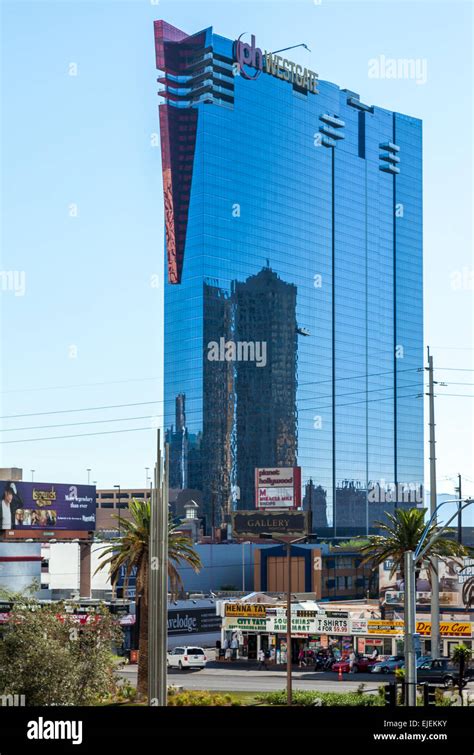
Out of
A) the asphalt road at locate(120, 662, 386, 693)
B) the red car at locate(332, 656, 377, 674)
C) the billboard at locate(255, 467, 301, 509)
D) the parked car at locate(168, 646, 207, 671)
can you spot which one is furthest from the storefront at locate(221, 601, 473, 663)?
the billboard at locate(255, 467, 301, 509)

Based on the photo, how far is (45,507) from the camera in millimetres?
108062

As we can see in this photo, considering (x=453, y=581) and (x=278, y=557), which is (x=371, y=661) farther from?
(x=278, y=557)

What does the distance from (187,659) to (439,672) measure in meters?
18.3

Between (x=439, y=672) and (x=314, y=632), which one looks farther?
(x=314, y=632)

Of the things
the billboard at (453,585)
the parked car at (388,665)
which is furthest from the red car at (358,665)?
the billboard at (453,585)

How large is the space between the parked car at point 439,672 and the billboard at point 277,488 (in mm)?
71654

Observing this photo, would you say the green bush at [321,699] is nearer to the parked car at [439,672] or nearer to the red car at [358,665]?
the parked car at [439,672]

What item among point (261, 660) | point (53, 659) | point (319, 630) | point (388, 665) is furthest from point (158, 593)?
point (261, 660)

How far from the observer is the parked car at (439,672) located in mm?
64875

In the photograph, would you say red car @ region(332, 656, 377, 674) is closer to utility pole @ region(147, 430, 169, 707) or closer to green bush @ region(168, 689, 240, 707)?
green bush @ region(168, 689, 240, 707)

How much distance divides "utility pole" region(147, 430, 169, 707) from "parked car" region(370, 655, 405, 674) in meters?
38.4

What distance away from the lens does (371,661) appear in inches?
2928

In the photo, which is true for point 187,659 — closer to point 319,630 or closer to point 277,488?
point 319,630
